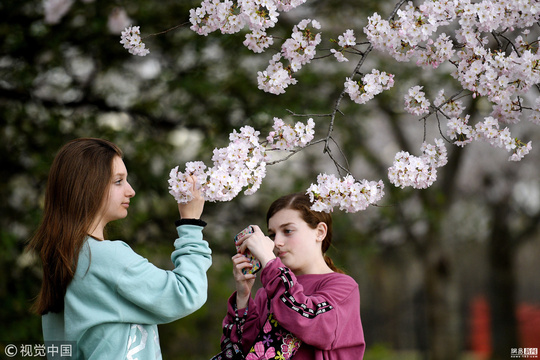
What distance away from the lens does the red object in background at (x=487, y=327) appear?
9500mm

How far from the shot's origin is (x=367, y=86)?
198 centimetres

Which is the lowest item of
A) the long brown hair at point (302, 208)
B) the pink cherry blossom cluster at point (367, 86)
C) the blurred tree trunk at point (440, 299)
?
the blurred tree trunk at point (440, 299)

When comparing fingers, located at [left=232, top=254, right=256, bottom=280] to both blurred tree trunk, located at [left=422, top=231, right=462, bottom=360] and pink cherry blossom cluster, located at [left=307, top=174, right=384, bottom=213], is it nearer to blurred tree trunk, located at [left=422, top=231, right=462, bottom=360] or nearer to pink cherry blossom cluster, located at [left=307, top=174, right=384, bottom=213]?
pink cherry blossom cluster, located at [left=307, top=174, right=384, bottom=213]

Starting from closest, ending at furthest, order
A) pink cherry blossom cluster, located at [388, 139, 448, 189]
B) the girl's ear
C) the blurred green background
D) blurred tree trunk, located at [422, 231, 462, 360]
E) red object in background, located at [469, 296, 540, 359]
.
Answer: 1. pink cherry blossom cluster, located at [388, 139, 448, 189]
2. the girl's ear
3. the blurred green background
4. blurred tree trunk, located at [422, 231, 462, 360]
5. red object in background, located at [469, 296, 540, 359]

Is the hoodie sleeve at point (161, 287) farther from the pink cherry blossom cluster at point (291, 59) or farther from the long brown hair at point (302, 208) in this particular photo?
the pink cherry blossom cluster at point (291, 59)

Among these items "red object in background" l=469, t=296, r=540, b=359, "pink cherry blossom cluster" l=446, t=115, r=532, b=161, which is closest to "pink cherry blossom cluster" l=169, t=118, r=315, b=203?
"pink cherry blossom cluster" l=446, t=115, r=532, b=161

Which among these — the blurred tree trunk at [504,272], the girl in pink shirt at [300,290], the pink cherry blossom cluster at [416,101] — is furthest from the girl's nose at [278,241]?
the blurred tree trunk at [504,272]

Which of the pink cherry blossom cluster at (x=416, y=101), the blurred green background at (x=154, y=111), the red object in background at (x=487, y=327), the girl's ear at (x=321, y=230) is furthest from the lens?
the red object in background at (x=487, y=327)

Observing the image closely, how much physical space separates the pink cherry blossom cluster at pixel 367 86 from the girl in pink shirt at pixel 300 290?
0.36m

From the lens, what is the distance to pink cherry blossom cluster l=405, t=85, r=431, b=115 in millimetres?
2113

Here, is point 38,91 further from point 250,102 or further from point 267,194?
point 267,194

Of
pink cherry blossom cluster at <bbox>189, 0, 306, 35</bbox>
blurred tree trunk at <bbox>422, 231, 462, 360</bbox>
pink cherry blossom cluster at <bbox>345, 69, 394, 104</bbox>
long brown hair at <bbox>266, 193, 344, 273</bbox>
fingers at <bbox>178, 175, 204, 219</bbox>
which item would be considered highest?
pink cherry blossom cluster at <bbox>189, 0, 306, 35</bbox>

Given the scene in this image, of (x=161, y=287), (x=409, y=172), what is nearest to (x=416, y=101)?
(x=409, y=172)

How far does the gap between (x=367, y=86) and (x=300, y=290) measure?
2.26ft
